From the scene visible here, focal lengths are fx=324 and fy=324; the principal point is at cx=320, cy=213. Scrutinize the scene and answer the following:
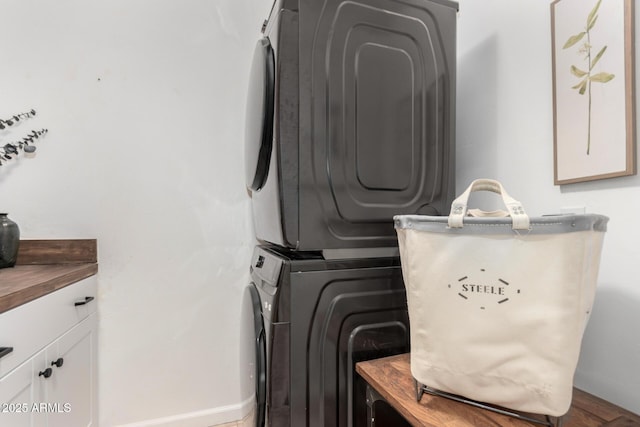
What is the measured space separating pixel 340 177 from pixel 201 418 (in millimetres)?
1684

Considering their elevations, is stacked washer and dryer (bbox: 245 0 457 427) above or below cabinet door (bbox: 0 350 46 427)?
above

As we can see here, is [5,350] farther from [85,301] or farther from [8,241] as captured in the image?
[8,241]

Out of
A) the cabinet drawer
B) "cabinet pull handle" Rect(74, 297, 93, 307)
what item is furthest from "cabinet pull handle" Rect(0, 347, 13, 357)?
"cabinet pull handle" Rect(74, 297, 93, 307)

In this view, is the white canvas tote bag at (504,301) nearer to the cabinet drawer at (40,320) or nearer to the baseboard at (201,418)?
the cabinet drawer at (40,320)

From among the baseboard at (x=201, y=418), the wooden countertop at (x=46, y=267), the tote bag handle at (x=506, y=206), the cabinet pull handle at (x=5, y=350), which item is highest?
the tote bag handle at (x=506, y=206)

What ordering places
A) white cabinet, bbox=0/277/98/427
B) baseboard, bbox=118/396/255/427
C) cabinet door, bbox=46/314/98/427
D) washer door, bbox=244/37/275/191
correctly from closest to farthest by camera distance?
1. white cabinet, bbox=0/277/98/427
2. washer door, bbox=244/37/275/191
3. cabinet door, bbox=46/314/98/427
4. baseboard, bbox=118/396/255/427

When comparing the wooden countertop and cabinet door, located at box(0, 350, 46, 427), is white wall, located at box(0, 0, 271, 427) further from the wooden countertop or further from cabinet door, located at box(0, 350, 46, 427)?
cabinet door, located at box(0, 350, 46, 427)

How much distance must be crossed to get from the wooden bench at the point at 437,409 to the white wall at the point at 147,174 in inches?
46.6

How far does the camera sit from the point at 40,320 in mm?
1117

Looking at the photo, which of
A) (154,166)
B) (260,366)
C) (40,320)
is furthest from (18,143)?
(260,366)

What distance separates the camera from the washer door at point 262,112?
3.52ft

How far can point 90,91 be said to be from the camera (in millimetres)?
1704

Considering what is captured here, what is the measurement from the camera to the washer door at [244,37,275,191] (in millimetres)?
1072

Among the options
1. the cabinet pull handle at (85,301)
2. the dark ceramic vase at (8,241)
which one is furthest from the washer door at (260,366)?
the dark ceramic vase at (8,241)
